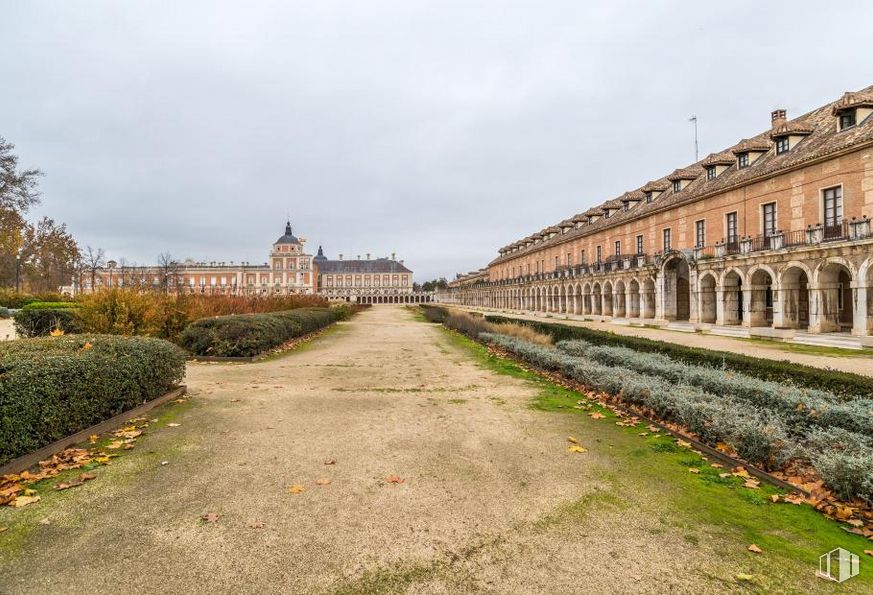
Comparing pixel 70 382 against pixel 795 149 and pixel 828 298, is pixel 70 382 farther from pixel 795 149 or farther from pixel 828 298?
pixel 795 149

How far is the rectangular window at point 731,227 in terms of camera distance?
28523 millimetres

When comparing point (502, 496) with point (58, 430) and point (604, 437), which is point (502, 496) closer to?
point (604, 437)

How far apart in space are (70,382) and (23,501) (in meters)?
1.89

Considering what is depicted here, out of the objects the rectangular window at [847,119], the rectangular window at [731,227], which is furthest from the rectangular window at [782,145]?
the rectangular window at [731,227]

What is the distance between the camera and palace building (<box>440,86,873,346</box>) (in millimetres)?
20328

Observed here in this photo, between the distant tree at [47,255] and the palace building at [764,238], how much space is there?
6394 centimetres

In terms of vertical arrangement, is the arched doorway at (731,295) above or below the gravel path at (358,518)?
above

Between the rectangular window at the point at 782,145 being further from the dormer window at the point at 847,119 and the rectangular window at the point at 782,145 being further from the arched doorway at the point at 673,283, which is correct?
the arched doorway at the point at 673,283

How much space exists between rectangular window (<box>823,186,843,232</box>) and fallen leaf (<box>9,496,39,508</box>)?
29.4 metres

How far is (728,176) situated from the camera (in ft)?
97.6

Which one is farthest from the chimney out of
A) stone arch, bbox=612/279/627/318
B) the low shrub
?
the low shrub

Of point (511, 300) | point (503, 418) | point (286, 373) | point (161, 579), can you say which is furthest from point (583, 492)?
point (511, 300)

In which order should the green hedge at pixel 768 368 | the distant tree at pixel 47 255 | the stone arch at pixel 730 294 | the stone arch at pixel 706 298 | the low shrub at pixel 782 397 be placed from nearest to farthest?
1. the low shrub at pixel 782 397
2. the green hedge at pixel 768 368
3. the stone arch at pixel 730 294
4. the stone arch at pixel 706 298
5. the distant tree at pixel 47 255

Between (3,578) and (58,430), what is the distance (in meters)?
2.90
